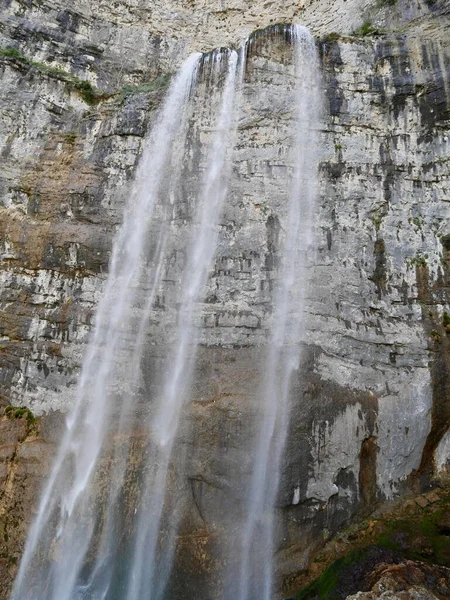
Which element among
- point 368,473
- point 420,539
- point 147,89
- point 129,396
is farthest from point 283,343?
point 147,89

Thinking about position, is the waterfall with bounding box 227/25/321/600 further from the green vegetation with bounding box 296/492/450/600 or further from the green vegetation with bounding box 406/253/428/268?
the green vegetation with bounding box 406/253/428/268

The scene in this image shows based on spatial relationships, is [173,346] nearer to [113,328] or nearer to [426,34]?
[113,328]

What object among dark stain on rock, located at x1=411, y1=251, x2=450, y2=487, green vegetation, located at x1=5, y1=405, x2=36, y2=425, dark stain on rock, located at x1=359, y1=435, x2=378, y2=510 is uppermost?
dark stain on rock, located at x1=411, y1=251, x2=450, y2=487

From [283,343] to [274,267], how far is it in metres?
1.83

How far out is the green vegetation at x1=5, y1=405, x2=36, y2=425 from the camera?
9.84m

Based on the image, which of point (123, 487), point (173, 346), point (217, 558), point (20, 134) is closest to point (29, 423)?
point (123, 487)

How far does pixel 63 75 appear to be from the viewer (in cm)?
1373

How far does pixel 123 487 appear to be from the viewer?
30.0ft

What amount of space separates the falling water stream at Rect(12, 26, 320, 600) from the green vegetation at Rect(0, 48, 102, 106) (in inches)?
105

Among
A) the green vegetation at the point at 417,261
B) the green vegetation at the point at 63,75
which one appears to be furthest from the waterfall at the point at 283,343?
the green vegetation at the point at 63,75

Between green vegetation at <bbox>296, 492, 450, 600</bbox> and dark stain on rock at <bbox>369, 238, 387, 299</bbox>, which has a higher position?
dark stain on rock at <bbox>369, 238, 387, 299</bbox>

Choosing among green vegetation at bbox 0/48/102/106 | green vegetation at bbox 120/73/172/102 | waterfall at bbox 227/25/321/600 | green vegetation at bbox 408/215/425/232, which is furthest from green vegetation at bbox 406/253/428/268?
green vegetation at bbox 0/48/102/106

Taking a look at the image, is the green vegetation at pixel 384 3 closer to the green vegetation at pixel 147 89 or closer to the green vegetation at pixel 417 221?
the green vegetation at pixel 147 89

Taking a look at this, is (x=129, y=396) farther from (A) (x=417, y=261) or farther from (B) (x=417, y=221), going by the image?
(B) (x=417, y=221)
